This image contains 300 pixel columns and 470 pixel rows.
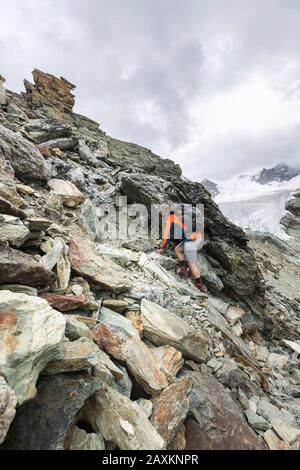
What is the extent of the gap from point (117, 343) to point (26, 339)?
73.8 inches

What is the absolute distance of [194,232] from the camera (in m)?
11.0

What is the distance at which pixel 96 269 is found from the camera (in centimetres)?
629

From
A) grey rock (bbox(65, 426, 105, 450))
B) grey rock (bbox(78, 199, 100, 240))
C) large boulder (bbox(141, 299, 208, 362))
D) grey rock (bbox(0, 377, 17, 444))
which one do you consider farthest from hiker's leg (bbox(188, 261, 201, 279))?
grey rock (bbox(0, 377, 17, 444))

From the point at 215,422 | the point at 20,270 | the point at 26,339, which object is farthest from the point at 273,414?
the point at 20,270

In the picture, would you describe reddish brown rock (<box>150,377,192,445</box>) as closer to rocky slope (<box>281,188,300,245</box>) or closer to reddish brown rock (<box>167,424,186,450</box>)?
reddish brown rock (<box>167,424,186,450</box>)

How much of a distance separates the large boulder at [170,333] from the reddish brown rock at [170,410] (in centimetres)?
104

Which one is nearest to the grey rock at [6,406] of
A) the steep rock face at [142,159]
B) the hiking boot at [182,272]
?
the hiking boot at [182,272]

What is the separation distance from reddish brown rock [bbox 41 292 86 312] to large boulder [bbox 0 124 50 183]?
258 inches

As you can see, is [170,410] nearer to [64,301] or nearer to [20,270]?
[64,301]

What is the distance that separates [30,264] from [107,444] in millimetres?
3042

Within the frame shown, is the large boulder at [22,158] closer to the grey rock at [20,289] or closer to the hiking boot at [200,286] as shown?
the grey rock at [20,289]

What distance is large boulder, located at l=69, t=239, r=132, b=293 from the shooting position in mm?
5980
